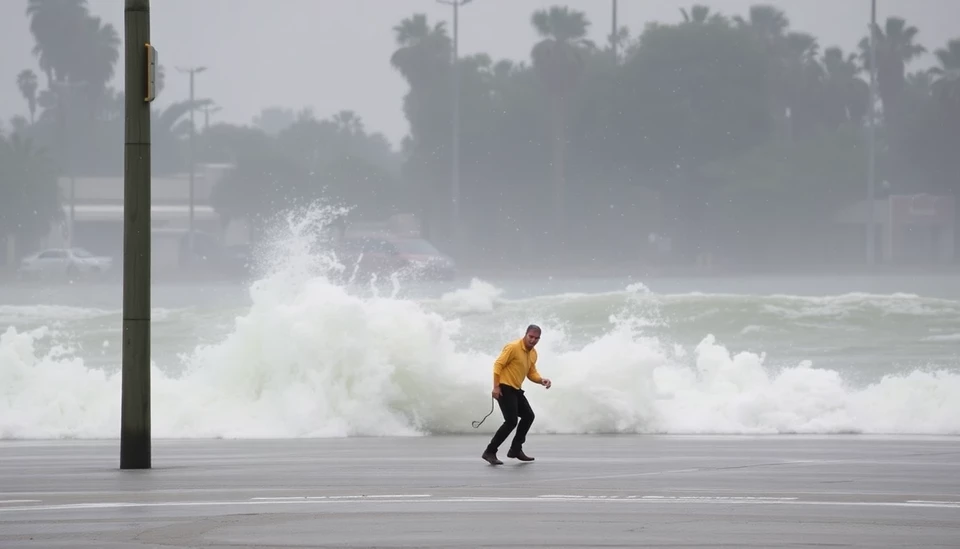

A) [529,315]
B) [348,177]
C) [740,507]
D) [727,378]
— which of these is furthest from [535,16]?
[740,507]

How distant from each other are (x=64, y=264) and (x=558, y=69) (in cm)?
2492

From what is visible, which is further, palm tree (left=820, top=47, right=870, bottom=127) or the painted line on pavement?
palm tree (left=820, top=47, right=870, bottom=127)

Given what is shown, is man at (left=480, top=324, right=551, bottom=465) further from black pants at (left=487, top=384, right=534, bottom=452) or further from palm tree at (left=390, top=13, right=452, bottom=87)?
palm tree at (left=390, top=13, right=452, bottom=87)

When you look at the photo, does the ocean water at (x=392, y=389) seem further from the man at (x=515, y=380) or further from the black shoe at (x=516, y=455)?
the black shoe at (x=516, y=455)

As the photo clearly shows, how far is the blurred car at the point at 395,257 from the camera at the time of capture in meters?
51.6

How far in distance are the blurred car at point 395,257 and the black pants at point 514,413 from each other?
3541cm

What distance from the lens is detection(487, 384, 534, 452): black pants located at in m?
13.4

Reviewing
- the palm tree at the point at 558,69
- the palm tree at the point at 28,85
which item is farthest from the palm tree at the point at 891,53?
the palm tree at the point at 28,85

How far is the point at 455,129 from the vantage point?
216ft

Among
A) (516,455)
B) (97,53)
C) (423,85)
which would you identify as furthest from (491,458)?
(97,53)

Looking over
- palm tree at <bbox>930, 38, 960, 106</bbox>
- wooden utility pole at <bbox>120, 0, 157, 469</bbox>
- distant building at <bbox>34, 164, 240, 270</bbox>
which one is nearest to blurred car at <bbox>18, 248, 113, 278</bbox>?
distant building at <bbox>34, 164, 240, 270</bbox>

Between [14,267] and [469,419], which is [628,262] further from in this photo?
[469,419]

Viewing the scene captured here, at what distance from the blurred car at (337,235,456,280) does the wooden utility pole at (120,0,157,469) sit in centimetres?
3628

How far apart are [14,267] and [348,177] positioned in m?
15.0
